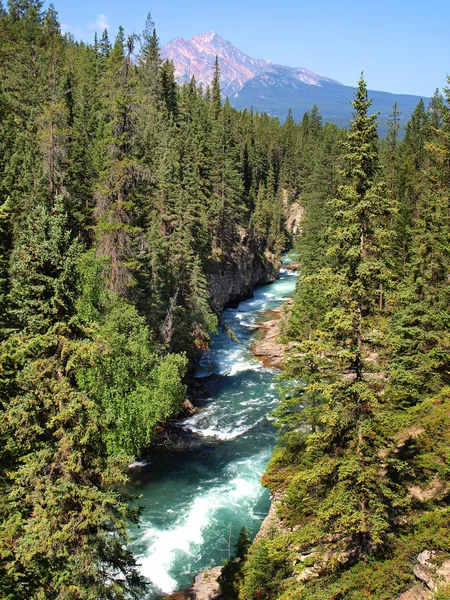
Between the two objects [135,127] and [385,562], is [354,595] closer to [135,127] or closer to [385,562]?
[385,562]

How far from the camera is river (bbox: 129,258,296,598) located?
21.8m

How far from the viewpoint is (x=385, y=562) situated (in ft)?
42.4

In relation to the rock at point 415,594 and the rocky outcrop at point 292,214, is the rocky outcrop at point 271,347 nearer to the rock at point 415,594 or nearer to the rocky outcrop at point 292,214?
the rock at point 415,594

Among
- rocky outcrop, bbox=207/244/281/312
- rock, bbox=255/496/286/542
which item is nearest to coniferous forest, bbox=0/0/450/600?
rock, bbox=255/496/286/542

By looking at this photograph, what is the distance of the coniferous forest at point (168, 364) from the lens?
1262 cm

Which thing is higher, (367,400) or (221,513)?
(367,400)

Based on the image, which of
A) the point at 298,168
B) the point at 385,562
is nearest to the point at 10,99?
the point at 385,562

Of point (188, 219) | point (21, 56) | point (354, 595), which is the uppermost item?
point (21, 56)

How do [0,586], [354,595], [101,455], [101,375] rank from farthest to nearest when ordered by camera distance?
1. [101,375]
2. [101,455]
3. [354,595]
4. [0,586]

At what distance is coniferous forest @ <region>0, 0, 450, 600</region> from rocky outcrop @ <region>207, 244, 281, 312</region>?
7.54 m

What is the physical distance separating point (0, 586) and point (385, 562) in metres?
10.0

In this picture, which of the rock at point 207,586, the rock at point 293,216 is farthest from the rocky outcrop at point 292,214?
the rock at point 207,586

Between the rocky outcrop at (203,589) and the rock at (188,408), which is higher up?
the rock at (188,408)

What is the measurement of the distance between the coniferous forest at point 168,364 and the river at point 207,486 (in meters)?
1.53
